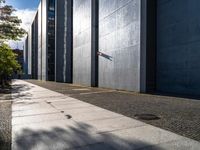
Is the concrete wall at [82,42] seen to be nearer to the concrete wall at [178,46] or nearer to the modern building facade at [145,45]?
the modern building facade at [145,45]

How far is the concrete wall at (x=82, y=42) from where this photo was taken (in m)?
33.9

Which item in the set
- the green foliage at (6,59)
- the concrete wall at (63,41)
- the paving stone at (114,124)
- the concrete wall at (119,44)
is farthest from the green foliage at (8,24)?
the concrete wall at (63,41)

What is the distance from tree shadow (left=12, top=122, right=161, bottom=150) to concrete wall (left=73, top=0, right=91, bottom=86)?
25.7 metres

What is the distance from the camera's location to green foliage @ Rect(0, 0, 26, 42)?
770 inches

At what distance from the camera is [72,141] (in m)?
6.50

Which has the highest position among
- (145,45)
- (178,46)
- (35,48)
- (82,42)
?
(35,48)

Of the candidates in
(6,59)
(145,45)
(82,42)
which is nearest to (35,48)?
(82,42)

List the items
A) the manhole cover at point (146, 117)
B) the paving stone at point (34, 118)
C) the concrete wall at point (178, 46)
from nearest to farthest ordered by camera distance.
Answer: the manhole cover at point (146, 117) → the paving stone at point (34, 118) → the concrete wall at point (178, 46)

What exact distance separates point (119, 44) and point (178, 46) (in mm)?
6363

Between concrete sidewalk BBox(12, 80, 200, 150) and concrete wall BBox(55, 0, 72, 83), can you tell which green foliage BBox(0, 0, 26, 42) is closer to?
concrete sidewalk BBox(12, 80, 200, 150)

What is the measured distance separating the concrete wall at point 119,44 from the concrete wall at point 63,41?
82.8 ft

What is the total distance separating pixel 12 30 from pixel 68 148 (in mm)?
15678

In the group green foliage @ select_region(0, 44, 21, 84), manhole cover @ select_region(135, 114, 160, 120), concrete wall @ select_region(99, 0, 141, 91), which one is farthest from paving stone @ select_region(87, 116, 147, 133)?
green foliage @ select_region(0, 44, 21, 84)

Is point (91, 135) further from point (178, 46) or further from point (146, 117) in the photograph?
point (178, 46)
